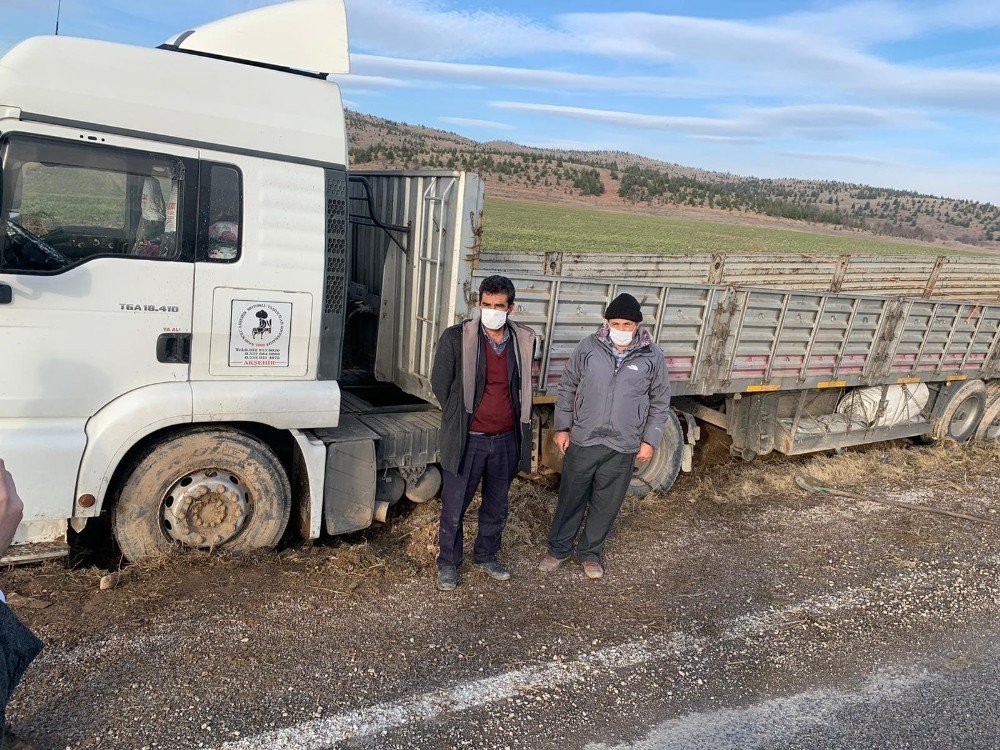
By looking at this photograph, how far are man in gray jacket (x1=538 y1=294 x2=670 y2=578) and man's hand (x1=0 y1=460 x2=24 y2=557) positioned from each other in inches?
136

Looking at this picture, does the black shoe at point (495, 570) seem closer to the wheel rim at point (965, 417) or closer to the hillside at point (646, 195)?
the wheel rim at point (965, 417)

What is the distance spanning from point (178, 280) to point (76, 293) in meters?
0.48

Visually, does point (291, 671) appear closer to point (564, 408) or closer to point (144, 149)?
point (564, 408)

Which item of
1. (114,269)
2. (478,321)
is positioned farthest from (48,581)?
(478,321)

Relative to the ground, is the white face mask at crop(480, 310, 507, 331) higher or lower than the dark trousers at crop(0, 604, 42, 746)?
higher

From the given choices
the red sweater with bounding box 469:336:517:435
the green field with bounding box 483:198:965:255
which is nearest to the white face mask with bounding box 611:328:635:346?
the red sweater with bounding box 469:336:517:435

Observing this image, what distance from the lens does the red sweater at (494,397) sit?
14.3 ft

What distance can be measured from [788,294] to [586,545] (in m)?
3.10

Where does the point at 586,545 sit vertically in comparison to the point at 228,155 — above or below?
below

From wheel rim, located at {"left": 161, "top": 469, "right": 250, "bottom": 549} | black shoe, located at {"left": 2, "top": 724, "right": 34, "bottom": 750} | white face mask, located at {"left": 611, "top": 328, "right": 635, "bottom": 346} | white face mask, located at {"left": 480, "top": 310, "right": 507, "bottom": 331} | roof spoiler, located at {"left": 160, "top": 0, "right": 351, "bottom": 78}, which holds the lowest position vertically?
black shoe, located at {"left": 2, "top": 724, "right": 34, "bottom": 750}

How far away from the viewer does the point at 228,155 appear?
4.07 metres

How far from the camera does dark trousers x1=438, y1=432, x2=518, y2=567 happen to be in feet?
14.7

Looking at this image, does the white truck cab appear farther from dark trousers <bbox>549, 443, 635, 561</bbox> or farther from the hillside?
the hillside

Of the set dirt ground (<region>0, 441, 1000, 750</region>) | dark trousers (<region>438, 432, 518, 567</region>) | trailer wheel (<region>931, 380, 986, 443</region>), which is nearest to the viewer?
dirt ground (<region>0, 441, 1000, 750</region>)
